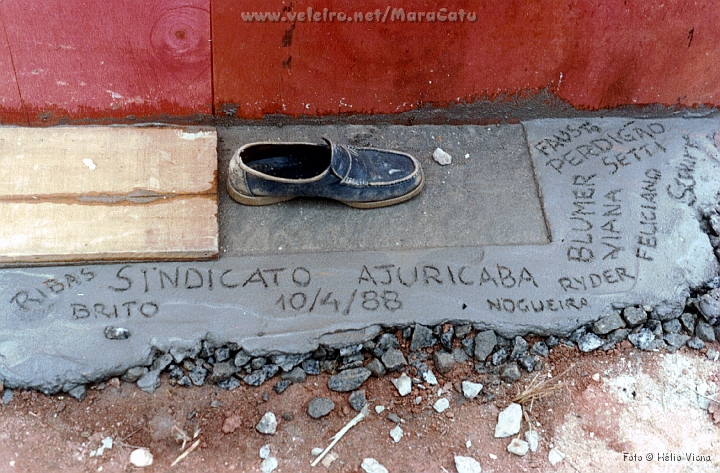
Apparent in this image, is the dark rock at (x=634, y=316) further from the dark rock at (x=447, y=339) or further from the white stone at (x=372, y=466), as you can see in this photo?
the white stone at (x=372, y=466)

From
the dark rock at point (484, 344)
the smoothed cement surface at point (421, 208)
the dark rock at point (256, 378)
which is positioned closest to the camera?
the dark rock at point (256, 378)

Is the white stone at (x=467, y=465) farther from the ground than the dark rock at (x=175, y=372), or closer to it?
closer to it

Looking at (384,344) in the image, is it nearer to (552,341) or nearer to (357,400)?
(357,400)

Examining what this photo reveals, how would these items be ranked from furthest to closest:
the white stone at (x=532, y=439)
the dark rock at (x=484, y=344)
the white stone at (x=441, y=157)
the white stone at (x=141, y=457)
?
1. the white stone at (x=441, y=157)
2. the dark rock at (x=484, y=344)
3. the white stone at (x=532, y=439)
4. the white stone at (x=141, y=457)

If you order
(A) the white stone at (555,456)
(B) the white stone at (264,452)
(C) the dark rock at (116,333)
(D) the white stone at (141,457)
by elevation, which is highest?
(C) the dark rock at (116,333)

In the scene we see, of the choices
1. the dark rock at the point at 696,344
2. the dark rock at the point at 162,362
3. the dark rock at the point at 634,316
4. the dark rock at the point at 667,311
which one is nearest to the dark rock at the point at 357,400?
the dark rock at the point at 162,362

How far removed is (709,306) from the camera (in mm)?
2801

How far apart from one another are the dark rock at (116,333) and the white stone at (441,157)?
1.56m

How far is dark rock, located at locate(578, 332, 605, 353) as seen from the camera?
8.92 ft

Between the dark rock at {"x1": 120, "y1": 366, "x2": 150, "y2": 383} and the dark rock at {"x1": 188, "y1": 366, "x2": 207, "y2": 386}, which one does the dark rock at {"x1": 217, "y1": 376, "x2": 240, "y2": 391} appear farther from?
the dark rock at {"x1": 120, "y1": 366, "x2": 150, "y2": 383}

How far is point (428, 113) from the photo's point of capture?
3.29m

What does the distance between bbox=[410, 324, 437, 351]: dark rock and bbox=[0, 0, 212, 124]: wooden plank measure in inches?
55.5

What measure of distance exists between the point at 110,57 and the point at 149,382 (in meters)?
1.39

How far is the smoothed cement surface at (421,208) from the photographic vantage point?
2.87 meters
